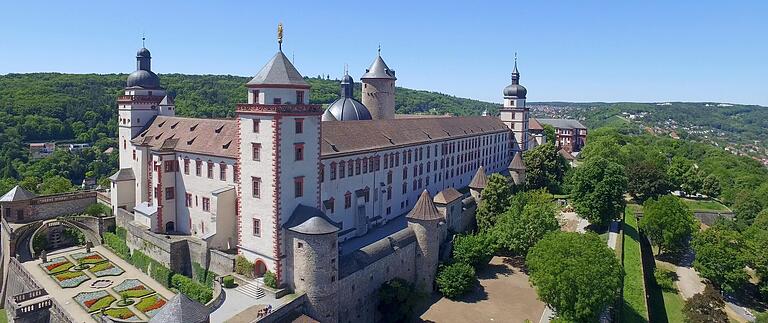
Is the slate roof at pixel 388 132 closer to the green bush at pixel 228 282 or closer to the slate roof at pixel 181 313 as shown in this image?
the green bush at pixel 228 282

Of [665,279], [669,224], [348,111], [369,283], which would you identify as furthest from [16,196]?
[669,224]

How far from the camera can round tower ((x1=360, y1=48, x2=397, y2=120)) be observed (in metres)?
73.2

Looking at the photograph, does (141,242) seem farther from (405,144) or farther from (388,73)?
(388,73)

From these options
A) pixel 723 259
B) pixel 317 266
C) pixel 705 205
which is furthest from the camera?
pixel 705 205

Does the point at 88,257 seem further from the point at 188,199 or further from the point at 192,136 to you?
the point at 192,136

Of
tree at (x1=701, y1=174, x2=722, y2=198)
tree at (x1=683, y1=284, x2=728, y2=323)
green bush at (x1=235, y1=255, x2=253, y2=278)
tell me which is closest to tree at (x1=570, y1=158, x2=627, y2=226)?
tree at (x1=683, y1=284, x2=728, y2=323)

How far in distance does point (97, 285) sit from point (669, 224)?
60.5 m

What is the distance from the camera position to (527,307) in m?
43.6

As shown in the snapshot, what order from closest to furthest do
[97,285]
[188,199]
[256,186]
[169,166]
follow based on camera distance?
[256,186]
[97,285]
[188,199]
[169,166]

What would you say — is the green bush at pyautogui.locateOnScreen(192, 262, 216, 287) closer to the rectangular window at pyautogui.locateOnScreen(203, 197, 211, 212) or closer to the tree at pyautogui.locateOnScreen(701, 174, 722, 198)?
the rectangular window at pyautogui.locateOnScreen(203, 197, 211, 212)

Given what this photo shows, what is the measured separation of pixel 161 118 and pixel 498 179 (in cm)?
3796

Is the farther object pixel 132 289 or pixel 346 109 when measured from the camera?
pixel 346 109

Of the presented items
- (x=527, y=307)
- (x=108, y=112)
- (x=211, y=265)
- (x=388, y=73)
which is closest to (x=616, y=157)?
(x=388, y=73)

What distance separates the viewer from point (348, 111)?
6225 cm
